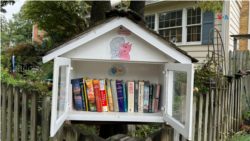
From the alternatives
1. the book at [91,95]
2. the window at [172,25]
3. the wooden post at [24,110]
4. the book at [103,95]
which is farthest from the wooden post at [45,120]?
the window at [172,25]

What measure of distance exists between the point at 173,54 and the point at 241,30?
28.0ft

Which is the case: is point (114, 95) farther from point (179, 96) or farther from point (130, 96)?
point (179, 96)

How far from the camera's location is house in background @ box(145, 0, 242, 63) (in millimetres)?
5797

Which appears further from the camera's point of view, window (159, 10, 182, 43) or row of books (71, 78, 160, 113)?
window (159, 10, 182, 43)

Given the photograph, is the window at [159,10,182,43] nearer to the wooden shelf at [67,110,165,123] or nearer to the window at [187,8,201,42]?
the window at [187,8,201,42]

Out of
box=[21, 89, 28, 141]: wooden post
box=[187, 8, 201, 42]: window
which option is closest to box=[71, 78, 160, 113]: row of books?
box=[21, 89, 28, 141]: wooden post

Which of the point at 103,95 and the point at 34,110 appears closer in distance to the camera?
the point at 34,110

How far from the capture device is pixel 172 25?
7137mm

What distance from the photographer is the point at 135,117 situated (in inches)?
73.5

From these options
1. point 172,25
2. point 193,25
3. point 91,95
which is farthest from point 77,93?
point 172,25

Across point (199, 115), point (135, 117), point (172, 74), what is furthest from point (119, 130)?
point (172, 74)

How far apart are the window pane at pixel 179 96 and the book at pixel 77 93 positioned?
1.03 m

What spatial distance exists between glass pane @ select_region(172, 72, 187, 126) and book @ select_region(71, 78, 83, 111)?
103 centimetres

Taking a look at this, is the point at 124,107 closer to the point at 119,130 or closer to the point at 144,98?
the point at 144,98
